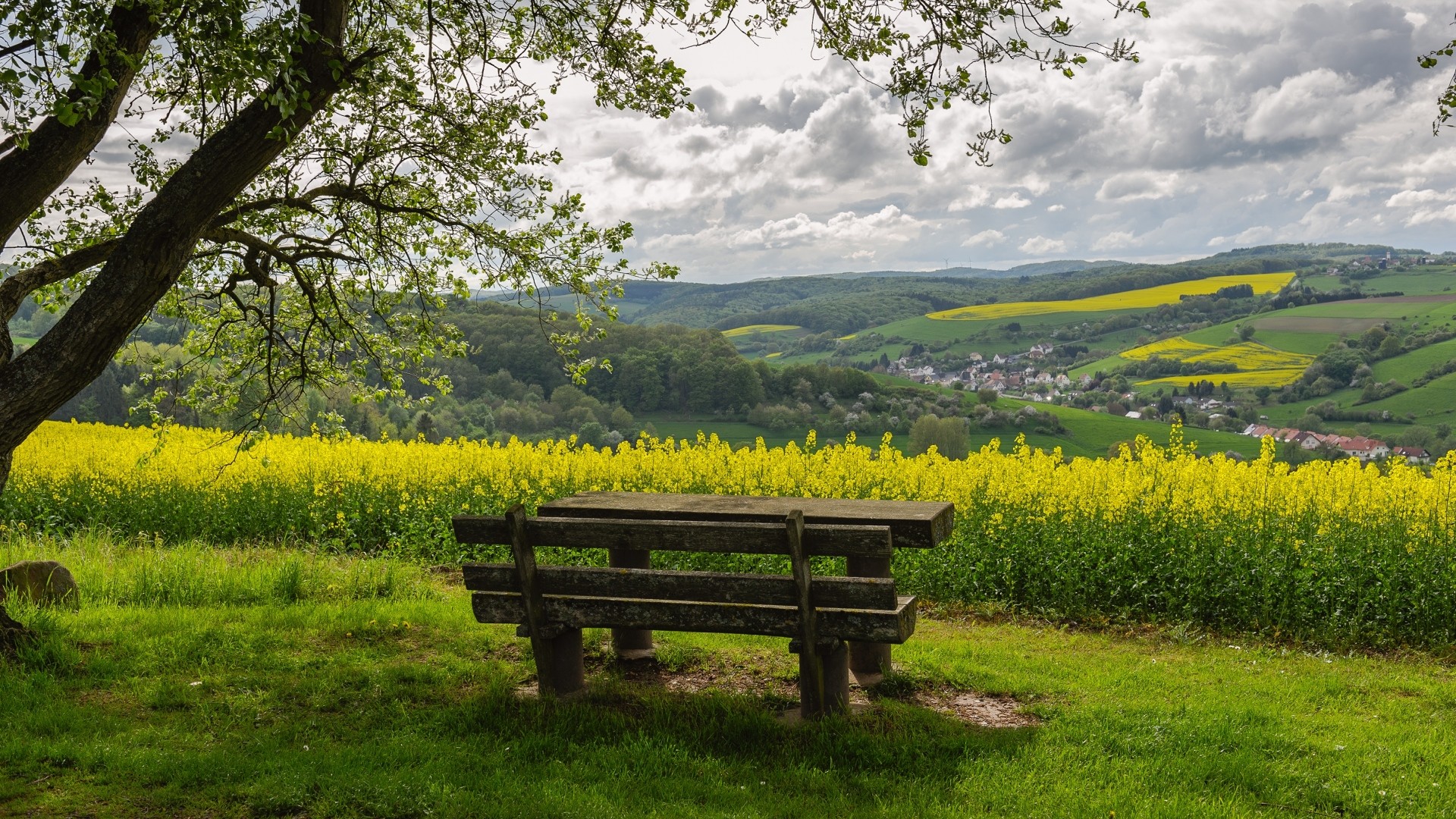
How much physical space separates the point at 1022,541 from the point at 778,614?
573cm

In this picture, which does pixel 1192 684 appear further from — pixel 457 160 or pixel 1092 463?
pixel 457 160

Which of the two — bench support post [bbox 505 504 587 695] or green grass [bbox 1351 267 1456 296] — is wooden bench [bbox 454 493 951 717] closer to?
bench support post [bbox 505 504 587 695]

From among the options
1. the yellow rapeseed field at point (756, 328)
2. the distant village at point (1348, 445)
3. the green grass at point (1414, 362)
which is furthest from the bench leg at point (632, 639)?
the yellow rapeseed field at point (756, 328)

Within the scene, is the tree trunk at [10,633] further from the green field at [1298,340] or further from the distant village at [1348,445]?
the green field at [1298,340]

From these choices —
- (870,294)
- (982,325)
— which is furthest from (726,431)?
(870,294)

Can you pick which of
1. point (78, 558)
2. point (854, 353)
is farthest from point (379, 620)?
point (854, 353)

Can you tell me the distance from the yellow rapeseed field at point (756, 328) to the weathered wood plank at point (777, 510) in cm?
11396

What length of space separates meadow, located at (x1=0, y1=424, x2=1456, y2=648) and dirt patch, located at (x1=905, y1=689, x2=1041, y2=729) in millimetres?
3589

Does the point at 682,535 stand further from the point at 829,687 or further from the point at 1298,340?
the point at 1298,340

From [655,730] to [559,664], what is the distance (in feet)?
2.82

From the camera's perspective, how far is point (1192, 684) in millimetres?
7012

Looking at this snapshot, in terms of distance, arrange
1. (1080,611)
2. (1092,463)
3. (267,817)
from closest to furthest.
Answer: (267,817) → (1080,611) → (1092,463)

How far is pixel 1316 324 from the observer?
93375mm

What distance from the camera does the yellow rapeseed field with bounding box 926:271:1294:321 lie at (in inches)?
4666
